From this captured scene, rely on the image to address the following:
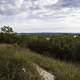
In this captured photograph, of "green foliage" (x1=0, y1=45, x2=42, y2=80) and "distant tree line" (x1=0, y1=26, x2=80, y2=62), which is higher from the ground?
"green foliage" (x1=0, y1=45, x2=42, y2=80)

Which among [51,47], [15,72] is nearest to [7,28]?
[51,47]

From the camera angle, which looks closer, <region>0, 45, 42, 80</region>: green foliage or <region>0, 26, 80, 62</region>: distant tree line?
<region>0, 45, 42, 80</region>: green foliage

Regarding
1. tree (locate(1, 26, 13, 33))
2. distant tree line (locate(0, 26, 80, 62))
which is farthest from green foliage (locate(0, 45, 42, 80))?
tree (locate(1, 26, 13, 33))

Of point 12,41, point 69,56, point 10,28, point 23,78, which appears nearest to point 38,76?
point 23,78

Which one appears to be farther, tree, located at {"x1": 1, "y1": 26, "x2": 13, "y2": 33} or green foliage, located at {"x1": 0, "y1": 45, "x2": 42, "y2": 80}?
tree, located at {"x1": 1, "y1": 26, "x2": 13, "y2": 33}

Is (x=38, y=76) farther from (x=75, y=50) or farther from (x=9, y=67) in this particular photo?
(x=75, y=50)

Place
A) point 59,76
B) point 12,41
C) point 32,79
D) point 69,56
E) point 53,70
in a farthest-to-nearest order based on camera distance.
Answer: point 12,41 → point 69,56 → point 53,70 → point 59,76 → point 32,79

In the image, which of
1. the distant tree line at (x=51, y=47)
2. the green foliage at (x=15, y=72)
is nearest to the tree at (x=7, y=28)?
the distant tree line at (x=51, y=47)

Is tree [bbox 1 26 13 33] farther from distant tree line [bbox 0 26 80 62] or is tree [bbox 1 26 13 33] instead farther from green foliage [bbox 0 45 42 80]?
green foliage [bbox 0 45 42 80]

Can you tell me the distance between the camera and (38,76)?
444 inches

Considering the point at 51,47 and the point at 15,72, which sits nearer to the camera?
the point at 15,72

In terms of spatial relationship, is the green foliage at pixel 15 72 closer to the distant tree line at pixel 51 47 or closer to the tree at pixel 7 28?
the distant tree line at pixel 51 47

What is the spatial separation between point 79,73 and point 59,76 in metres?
2.02

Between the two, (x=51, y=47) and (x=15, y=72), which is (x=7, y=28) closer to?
(x=51, y=47)
